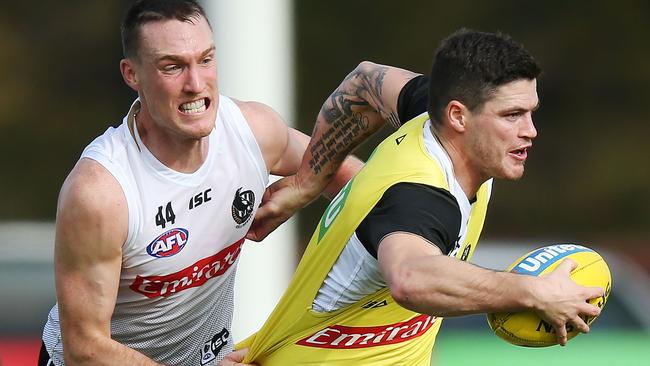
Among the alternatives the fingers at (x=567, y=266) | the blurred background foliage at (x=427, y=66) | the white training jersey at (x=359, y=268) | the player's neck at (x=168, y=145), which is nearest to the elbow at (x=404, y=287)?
the white training jersey at (x=359, y=268)

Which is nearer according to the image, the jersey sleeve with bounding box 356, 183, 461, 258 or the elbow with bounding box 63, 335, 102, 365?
the jersey sleeve with bounding box 356, 183, 461, 258

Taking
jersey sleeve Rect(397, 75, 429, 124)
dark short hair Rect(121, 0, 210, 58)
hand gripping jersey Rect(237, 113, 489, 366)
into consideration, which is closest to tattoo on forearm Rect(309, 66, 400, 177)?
jersey sleeve Rect(397, 75, 429, 124)

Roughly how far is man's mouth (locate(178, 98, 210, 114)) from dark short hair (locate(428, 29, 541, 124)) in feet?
2.96

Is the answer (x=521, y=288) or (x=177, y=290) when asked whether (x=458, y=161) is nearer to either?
(x=521, y=288)

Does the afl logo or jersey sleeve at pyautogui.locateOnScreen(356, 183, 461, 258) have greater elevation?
jersey sleeve at pyautogui.locateOnScreen(356, 183, 461, 258)

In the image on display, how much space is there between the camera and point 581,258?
4.68m

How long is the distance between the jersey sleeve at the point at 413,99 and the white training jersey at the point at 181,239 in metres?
0.63

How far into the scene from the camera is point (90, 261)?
4887mm

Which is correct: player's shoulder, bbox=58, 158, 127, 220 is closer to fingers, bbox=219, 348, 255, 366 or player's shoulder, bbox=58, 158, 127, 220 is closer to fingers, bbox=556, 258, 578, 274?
fingers, bbox=219, 348, 255, 366

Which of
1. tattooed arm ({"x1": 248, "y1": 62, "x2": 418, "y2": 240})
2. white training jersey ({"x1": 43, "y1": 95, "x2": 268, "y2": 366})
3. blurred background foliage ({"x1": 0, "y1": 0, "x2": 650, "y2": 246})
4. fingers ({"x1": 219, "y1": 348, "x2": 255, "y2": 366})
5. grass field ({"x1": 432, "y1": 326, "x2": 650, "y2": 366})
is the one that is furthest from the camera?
blurred background foliage ({"x1": 0, "y1": 0, "x2": 650, "y2": 246})

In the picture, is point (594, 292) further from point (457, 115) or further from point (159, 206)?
point (159, 206)

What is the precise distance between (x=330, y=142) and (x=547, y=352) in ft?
14.1

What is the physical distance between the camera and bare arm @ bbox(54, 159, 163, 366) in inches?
191

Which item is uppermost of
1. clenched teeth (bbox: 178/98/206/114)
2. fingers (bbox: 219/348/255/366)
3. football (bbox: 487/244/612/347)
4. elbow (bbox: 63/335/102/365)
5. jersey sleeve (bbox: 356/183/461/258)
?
clenched teeth (bbox: 178/98/206/114)
